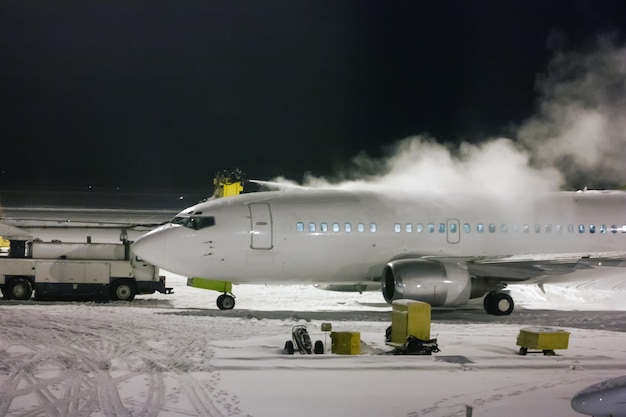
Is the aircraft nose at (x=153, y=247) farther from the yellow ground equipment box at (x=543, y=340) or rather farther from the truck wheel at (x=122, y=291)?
the yellow ground equipment box at (x=543, y=340)

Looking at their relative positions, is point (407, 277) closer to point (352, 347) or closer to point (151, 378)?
point (352, 347)

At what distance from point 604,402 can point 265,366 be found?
6810 mm

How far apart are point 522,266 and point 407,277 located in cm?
393

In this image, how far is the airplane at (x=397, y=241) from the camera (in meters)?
21.6

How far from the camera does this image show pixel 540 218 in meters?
24.5

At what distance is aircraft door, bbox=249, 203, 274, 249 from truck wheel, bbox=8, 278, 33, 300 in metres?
8.60

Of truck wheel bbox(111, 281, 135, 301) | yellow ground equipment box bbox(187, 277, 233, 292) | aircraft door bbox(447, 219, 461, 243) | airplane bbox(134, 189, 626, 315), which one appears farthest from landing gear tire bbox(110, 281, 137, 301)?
aircraft door bbox(447, 219, 461, 243)

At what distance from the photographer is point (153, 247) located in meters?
21.7

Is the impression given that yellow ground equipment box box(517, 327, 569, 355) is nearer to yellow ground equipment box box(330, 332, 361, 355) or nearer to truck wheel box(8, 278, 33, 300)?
yellow ground equipment box box(330, 332, 361, 355)

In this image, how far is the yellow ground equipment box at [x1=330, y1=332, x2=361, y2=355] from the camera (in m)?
14.5

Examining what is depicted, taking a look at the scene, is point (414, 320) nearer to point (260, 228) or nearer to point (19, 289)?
point (260, 228)

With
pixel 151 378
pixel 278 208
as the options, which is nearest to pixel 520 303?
pixel 278 208

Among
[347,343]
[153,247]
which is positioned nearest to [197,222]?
[153,247]

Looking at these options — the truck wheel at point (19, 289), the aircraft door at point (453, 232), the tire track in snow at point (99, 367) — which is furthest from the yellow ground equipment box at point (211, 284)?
the aircraft door at point (453, 232)
